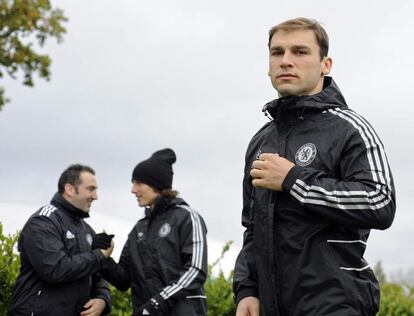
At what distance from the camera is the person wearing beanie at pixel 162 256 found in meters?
6.25

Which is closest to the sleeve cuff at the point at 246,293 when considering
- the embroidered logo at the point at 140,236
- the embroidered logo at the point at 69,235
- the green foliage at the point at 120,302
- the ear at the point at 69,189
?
the embroidered logo at the point at 140,236

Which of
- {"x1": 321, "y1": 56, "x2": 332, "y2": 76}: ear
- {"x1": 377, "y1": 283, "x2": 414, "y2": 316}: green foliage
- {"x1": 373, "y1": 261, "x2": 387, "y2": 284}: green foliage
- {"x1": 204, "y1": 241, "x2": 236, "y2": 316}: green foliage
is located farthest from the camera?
{"x1": 373, "y1": 261, "x2": 387, "y2": 284}: green foliage

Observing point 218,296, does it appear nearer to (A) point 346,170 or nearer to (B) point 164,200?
(B) point 164,200

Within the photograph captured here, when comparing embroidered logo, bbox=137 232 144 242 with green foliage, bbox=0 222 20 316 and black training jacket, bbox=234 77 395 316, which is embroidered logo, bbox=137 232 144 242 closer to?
green foliage, bbox=0 222 20 316

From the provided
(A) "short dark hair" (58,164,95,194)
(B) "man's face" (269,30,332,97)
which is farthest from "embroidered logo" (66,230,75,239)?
(B) "man's face" (269,30,332,97)

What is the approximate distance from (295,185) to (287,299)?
1.50 feet

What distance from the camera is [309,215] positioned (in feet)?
10.1

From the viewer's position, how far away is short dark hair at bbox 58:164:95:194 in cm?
688

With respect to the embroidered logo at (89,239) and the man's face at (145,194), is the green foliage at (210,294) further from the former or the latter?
the man's face at (145,194)

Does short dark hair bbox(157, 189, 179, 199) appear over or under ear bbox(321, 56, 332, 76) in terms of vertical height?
under

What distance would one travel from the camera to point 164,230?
6414mm

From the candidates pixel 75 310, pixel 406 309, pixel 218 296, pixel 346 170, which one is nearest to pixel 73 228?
pixel 75 310

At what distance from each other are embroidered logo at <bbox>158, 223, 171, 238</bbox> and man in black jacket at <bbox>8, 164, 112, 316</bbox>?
0.52 metres

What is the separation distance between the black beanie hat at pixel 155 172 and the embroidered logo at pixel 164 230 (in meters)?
0.42
